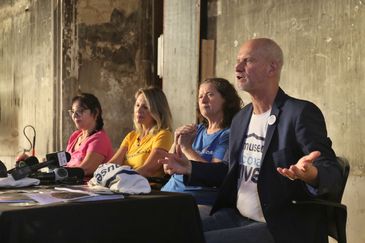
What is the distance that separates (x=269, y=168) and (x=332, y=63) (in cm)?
141

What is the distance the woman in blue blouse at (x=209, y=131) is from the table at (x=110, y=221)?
0.74 m

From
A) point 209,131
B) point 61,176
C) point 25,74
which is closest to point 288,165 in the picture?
point 209,131

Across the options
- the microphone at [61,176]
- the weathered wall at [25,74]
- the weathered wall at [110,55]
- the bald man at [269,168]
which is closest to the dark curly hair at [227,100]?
the bald man at [269,168]

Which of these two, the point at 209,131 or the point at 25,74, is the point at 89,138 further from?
the point at 25,74

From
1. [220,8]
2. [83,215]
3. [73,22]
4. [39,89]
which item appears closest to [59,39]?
[73,22]

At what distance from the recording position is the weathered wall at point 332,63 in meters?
3.52

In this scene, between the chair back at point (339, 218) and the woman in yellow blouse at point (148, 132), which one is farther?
the woman in yellow blouse at point (148, 132)

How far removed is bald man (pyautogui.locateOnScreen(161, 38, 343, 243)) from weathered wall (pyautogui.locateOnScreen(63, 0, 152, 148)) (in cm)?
395

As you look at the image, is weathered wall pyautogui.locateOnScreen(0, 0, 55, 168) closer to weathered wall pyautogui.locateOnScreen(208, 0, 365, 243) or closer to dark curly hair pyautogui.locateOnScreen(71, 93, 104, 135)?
dark curly hair pyautogui.locateOnScreen(71, 93, 104, 135)

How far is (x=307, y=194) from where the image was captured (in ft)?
8.07

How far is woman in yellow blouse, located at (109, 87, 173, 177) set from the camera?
3953mm

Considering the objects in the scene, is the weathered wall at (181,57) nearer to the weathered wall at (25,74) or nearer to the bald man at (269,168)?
the weathered wall at (25,74)

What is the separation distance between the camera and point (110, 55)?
675cm

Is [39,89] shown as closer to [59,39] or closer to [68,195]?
[59,39]
